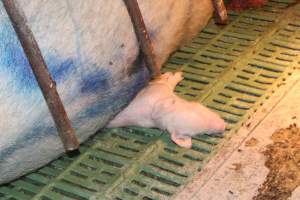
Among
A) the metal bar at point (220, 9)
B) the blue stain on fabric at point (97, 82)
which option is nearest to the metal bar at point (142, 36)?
the blue stain on fabric at point (97, 82)

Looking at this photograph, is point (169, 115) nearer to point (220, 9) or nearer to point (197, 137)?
point (197, 137)

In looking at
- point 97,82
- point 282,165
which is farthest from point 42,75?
point 282,165

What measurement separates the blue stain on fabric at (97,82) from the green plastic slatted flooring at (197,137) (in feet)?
0.79

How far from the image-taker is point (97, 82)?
7.66ft

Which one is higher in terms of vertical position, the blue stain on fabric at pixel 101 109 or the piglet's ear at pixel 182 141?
the blue stain on fabric at pixel 101 109

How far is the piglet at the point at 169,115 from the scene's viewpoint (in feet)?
7.80

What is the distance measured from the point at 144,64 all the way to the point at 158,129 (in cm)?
28

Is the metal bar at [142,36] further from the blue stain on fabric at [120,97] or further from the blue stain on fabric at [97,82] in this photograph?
the blue stain on fabric at [97,82]

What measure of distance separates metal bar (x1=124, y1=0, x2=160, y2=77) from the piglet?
87 mm

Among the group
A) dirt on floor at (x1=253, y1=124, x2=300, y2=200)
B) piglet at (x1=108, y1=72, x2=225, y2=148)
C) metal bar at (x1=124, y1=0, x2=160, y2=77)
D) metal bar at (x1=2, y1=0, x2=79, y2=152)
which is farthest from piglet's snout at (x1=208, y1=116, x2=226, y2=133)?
metal bar at (x1=2, y1=0, x2=79, y2=152)

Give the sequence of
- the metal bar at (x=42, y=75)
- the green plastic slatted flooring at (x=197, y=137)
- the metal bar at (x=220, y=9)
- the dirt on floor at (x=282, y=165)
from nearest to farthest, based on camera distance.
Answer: the metal bar at (x=42, y=75) < the dirt on floor at (x=282, y=165) < the green plastic slatted flooring at (x=197, y=137) < the metal bar at (x=220, y=9)

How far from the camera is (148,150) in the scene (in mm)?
2385

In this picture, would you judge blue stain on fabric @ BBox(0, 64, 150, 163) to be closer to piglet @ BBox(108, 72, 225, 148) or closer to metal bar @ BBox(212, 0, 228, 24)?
piglet @ BBox(108, 72, 225, 148)

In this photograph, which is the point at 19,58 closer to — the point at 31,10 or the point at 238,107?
the point at 31,10
